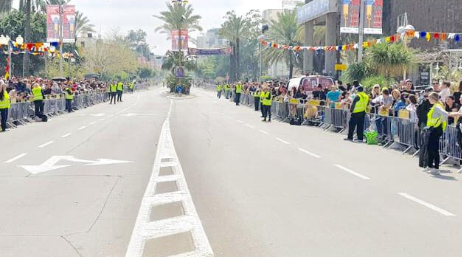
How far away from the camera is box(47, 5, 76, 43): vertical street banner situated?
49969mm

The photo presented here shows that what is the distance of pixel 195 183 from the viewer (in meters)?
11.2

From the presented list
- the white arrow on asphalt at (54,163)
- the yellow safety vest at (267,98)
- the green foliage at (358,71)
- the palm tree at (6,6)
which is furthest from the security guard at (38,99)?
the palm tree at (6,6)

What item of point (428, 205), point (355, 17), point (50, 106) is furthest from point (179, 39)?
point (428, 205)

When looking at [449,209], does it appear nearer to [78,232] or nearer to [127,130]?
[78,232]

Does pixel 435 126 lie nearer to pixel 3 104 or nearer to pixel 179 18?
pixel 3 104

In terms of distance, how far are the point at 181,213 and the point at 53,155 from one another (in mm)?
7923

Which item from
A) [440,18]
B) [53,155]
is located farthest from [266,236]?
[440,18]

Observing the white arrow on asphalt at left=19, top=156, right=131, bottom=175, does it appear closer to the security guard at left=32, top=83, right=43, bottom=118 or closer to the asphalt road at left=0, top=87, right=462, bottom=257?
the asphalt road at left=0, top=87, right=462, bottom=257

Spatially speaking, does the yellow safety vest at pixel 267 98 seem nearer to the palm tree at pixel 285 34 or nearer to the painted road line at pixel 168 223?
the painted road line at pixel 168 223

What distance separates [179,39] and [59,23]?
27.2 meters

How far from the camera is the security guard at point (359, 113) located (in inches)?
814

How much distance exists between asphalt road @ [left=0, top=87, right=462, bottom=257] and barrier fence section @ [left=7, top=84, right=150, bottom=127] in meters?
9.93

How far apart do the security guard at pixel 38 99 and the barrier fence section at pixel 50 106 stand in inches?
13.0

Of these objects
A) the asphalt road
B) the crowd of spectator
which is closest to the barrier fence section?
the crowd of spectator
